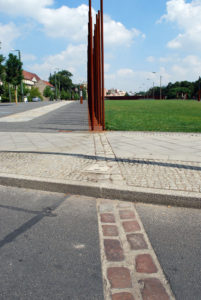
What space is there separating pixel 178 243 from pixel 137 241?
0.39m

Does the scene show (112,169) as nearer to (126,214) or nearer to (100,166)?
(100,166)

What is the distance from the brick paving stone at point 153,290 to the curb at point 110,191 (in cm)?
150

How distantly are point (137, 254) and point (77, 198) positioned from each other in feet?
4.79

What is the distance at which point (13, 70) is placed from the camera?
30.4 metres

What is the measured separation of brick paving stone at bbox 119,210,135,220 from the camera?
10.4ft

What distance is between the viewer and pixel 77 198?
12.2 ft

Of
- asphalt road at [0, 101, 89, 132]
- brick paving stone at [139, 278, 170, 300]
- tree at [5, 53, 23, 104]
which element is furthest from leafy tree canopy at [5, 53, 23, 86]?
brick paving stone at [139, 278, 170, 300]

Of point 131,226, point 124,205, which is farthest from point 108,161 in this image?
point 131,226

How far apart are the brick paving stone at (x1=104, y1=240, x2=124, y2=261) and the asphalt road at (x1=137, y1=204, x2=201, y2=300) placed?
0.33m

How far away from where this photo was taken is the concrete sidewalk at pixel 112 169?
3631mm

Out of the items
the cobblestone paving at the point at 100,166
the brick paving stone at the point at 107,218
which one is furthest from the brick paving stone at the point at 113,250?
the cobblestone paving at the point at 100,166

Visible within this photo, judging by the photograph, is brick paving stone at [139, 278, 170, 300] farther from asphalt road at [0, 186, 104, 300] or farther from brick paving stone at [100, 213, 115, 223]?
brick paving stone at [100, 213, 115, 223]

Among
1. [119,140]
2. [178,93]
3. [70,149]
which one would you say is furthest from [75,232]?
[178,93]

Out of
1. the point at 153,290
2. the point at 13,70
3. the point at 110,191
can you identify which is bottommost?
the point at 153,290
